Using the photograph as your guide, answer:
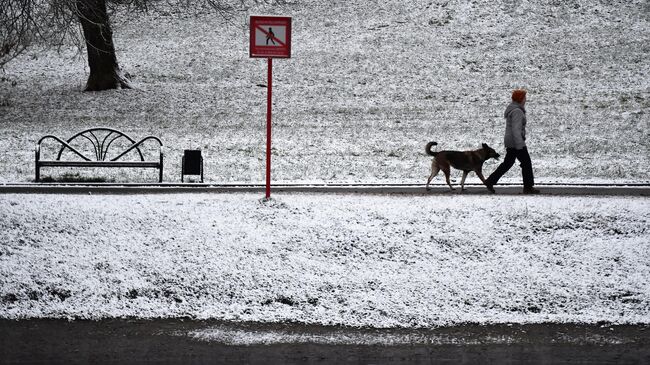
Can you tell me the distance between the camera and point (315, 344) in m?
6.59

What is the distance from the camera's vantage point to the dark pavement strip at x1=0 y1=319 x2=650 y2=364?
6152 mm

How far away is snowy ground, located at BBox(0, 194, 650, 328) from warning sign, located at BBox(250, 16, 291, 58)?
2.32 meters

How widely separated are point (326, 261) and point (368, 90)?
19.8 m

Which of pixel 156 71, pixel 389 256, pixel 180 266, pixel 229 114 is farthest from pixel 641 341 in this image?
pixel 156 71

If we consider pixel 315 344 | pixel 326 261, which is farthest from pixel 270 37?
pixel 315 344

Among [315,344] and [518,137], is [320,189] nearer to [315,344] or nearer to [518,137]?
[518,137]

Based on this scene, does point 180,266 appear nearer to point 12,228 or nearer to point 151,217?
point 151,217

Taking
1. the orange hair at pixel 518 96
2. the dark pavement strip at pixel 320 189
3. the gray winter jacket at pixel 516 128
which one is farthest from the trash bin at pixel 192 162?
the orange hair at pixel 518 96

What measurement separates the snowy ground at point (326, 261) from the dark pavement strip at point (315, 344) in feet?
0.86

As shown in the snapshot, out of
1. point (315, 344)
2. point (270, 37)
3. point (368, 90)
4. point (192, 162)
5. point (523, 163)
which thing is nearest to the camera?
point (315, 344)

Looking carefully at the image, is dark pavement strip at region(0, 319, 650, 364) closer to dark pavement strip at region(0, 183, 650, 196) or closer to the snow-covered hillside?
dark pavement strip at region(0, 183, 650, 196)

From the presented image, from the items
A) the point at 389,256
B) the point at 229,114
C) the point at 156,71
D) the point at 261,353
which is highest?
the point at 156,71

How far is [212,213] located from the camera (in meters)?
10.0

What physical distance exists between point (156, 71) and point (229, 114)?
7.10 metres
